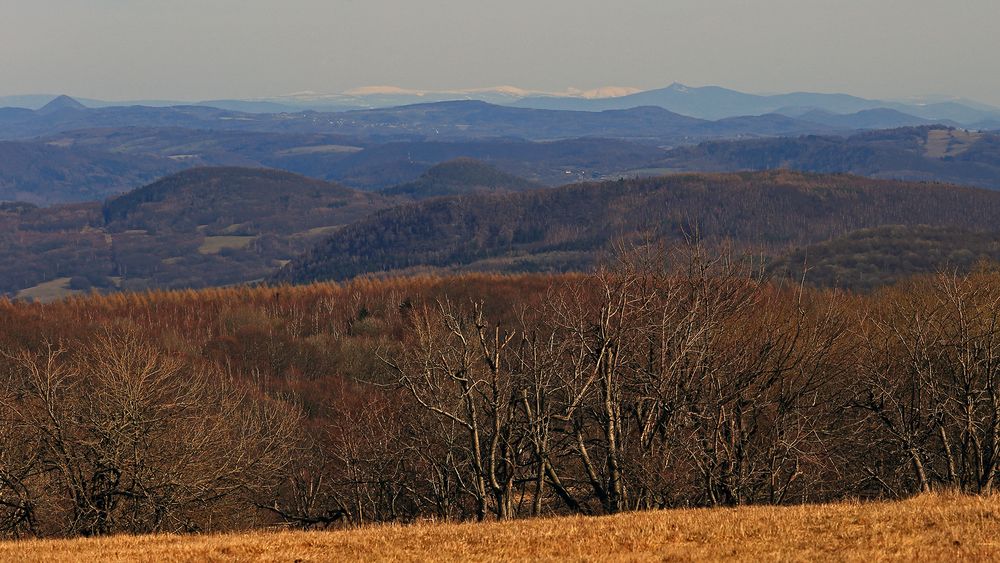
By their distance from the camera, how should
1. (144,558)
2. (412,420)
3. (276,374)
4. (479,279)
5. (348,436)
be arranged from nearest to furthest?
(144,558), (412,420), (348,436), (276,374), (479,279)

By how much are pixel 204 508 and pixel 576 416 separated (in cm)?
1847

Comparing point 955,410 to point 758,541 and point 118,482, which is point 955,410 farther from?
point 118,482

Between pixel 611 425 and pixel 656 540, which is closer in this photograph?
pixel 656 540

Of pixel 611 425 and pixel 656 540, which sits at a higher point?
pixel 656 540

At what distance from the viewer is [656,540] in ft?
69.9

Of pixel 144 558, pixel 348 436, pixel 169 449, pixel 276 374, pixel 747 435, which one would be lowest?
pixel 276 374

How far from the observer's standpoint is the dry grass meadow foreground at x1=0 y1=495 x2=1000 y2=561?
19797mm

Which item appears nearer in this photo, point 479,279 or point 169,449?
point 169,449

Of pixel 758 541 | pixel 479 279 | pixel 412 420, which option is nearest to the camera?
pixel 758 541

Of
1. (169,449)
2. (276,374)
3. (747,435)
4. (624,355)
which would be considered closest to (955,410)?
(747,435)

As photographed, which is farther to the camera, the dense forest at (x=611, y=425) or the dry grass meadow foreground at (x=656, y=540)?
the dense forest at (x=611, y=425)

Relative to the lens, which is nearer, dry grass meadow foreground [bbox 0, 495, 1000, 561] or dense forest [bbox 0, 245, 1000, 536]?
dry grass meadow foreground [bbox 0, 495, 1000, 561]

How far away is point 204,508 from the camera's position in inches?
1750

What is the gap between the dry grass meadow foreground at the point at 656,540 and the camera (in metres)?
19.8
